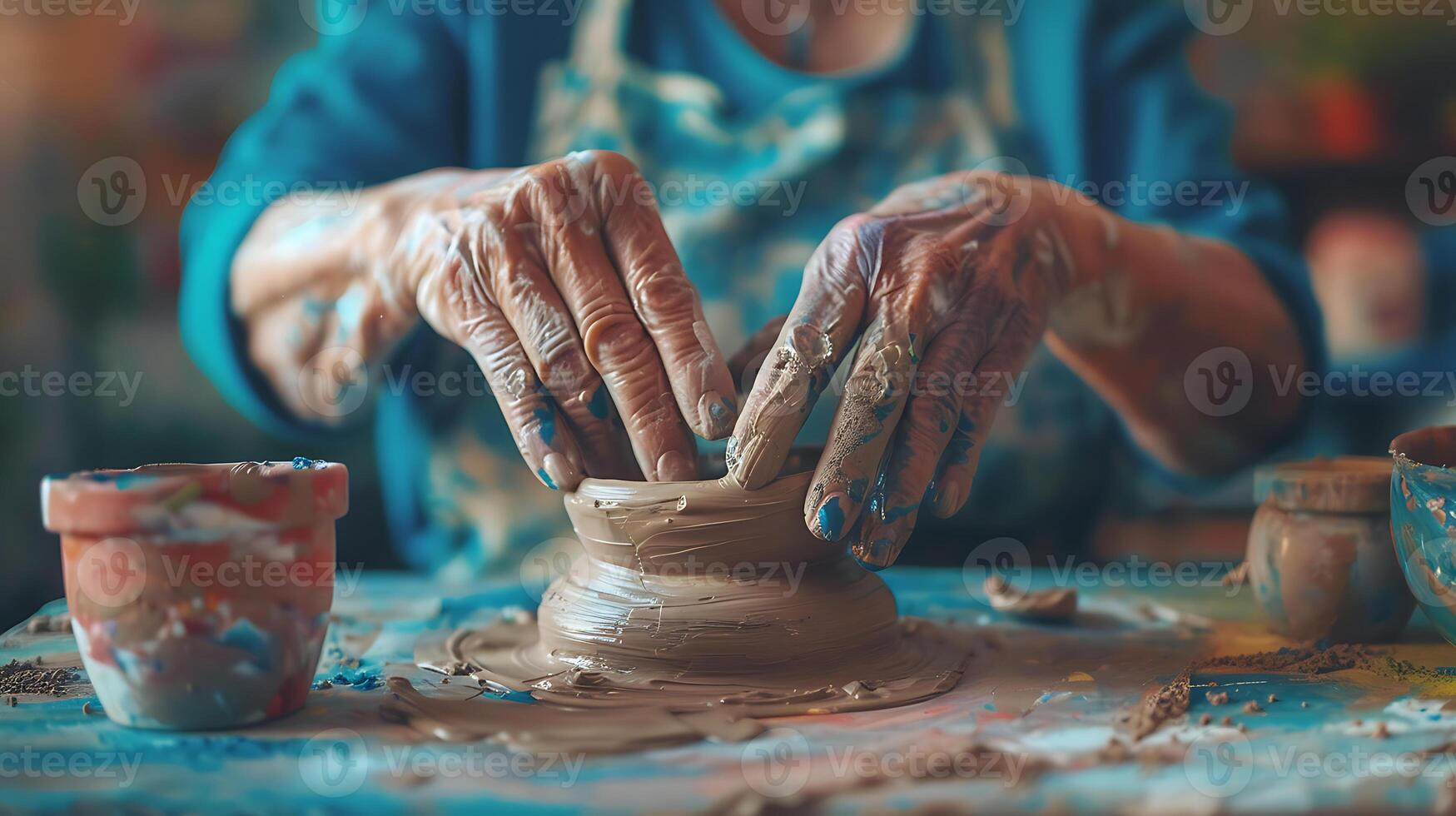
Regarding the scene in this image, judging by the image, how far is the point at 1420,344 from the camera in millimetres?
2059

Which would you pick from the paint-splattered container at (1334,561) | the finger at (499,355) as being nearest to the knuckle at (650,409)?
the finger at (499,355)

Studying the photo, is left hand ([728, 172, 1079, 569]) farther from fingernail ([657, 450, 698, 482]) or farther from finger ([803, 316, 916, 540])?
fingernail ([657, 450, 698, 482])

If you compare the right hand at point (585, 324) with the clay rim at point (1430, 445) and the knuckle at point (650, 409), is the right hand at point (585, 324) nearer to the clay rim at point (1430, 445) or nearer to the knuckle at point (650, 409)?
the knuckle at point (650, 409)

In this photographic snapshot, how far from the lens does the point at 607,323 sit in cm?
143

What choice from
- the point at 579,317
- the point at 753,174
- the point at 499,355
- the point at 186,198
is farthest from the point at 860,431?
the point at 186,198

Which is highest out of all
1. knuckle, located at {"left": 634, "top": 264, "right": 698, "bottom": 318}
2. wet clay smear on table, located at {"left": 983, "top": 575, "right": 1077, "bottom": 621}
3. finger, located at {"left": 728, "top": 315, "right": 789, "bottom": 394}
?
knuckle, located at {"left": 634, "top": 264, "right": 698, "bottom": 318}

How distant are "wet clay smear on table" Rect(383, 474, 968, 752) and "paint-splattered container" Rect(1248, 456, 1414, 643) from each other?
51cm

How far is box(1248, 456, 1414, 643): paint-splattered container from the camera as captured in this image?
1.42 m

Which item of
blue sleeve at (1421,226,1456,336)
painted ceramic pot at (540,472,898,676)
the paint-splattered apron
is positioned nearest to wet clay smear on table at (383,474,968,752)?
painted ceramic pot at (540,472,898,676)

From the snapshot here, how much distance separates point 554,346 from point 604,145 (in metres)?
0.98

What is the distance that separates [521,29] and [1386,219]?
6.23ft

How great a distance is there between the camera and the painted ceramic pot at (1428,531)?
1.22 m

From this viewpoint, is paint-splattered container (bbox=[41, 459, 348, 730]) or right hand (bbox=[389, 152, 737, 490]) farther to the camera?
right hand (bbox=[389, 152, 737, 490])

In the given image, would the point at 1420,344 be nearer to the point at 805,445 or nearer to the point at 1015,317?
the point at 1015,317
